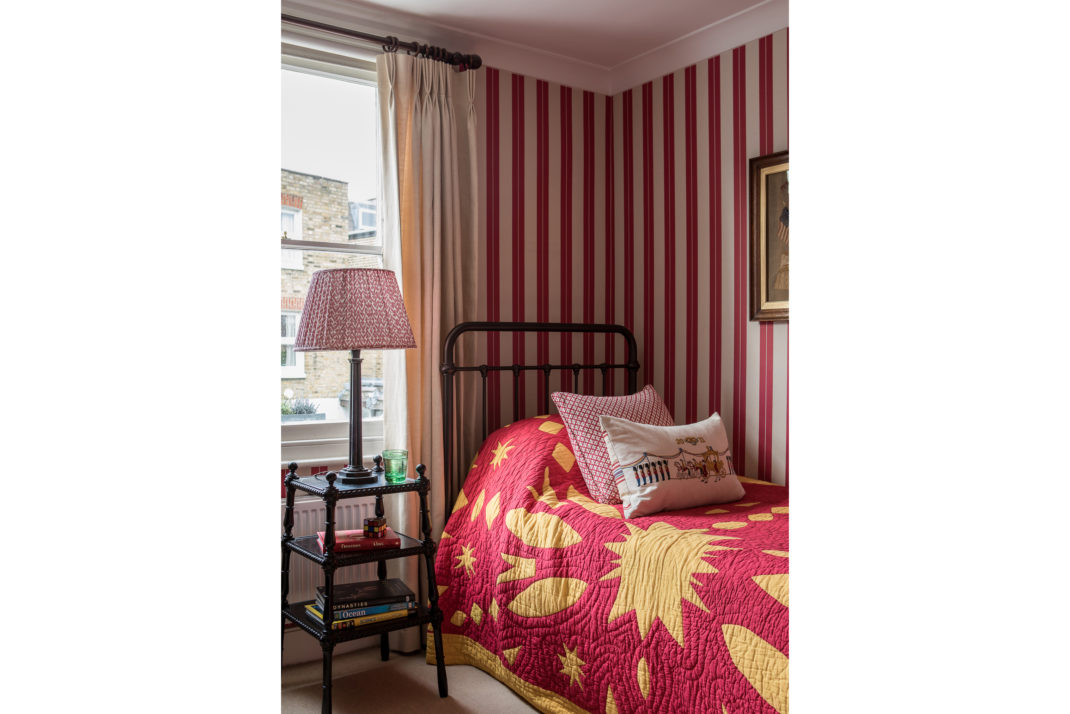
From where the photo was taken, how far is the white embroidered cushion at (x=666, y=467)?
2.38 metres

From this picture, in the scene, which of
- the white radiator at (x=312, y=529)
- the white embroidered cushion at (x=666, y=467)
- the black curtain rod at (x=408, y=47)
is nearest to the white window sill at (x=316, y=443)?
the white radiator at (x=312, y=529)

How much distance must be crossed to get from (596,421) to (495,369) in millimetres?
707

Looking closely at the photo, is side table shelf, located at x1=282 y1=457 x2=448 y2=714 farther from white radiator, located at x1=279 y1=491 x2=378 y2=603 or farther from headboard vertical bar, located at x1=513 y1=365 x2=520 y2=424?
headboard vertical bar, located at x1=513 y1=365 x2=520 y2=424

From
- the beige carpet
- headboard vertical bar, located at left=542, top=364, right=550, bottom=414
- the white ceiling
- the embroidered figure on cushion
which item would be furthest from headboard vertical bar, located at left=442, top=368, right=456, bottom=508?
the white ceiling

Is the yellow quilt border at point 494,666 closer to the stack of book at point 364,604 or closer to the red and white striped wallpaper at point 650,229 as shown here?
the stack of book at point 364,604

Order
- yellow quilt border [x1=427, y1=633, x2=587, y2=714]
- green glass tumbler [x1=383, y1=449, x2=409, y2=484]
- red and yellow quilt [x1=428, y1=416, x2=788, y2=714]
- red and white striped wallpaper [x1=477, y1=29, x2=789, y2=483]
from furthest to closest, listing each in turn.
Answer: red and white striped wallpaper [x1=477, y1=29, x2=789, y2=483]
green glass tumbler [x1=383, y1=449, x2=409, y2=484]
yellow quilt border [x1=427, y1=633, x2=587, y2=714]
red and yellow quilt [x1=428, y1=416, x2=788, y2=714]

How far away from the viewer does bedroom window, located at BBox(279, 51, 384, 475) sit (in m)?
2.90

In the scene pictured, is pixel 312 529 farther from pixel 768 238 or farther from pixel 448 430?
pixel 768 238

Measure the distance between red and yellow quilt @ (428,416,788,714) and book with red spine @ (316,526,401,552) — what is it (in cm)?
35

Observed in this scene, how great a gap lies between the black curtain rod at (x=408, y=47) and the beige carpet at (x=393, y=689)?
2365mm

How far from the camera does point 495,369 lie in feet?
10.7

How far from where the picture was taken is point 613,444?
2.50m

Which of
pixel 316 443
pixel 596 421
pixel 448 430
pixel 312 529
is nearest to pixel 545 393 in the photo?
pixel 448 430
